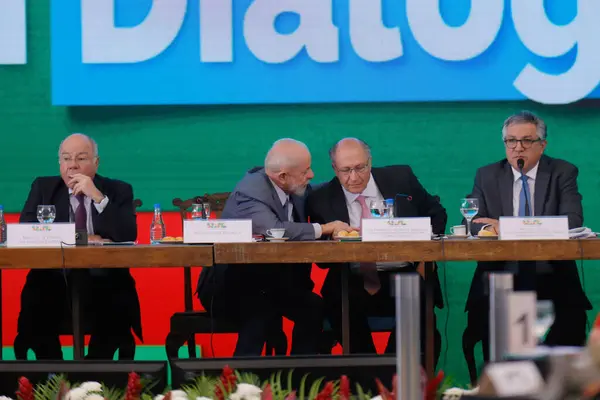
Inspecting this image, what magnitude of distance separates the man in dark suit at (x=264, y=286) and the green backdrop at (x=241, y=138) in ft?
4.20

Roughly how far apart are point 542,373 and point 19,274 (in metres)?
4.87

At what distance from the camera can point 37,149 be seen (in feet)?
16.8

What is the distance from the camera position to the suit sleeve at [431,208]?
13.0 feet

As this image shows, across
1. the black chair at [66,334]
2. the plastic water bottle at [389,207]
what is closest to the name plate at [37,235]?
the black chair at [66,334]

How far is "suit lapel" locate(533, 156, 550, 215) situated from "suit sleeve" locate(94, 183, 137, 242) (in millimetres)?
1691

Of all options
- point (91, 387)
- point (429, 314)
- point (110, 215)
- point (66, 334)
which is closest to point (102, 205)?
point (110, 215)

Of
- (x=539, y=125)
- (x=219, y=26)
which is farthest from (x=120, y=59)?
(x=539, y=125)

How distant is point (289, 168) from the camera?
381cm

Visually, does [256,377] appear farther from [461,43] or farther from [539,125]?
[461,43]

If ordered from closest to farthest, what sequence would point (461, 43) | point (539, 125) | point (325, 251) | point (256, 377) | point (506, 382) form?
point (506, 382)
point (256, 377)
point (325, 251)
point (539, 125)
point (461, 43)

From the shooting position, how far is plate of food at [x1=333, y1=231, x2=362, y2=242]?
3.37m

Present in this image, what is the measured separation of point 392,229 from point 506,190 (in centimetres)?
91

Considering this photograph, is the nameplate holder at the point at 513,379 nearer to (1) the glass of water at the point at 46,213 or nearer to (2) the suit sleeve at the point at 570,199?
(1) the glass of water at the point at 46,213

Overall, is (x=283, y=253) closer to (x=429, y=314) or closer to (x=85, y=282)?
(x=429, y=314)
